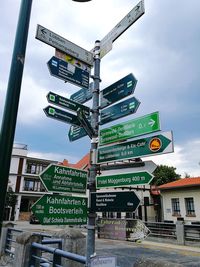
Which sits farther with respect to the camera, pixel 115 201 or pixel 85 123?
pixel 85 123

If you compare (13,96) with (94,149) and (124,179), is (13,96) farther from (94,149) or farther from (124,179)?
(124,179)

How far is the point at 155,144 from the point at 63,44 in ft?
7.18

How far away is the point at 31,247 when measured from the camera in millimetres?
5012

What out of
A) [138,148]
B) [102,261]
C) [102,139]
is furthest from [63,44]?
[102,261]

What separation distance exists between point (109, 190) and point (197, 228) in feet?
43.6

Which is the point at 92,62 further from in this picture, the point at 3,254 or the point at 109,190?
the point at 3,254

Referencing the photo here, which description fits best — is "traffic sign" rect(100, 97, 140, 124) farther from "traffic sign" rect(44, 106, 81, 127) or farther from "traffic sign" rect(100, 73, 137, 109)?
"traffic sign" rect(44, 106, 81, 127)

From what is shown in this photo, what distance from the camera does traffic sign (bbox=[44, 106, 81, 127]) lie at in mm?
3709

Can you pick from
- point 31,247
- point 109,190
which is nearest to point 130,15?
point 109,190

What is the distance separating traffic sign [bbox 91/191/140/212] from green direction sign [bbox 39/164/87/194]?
0.75 ft

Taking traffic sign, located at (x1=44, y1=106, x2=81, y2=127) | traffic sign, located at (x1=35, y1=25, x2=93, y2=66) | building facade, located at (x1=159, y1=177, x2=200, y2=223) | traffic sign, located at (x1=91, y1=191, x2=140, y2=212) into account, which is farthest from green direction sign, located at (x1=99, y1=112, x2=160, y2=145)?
building facade, located at (x1=159, y1=177, x2=200, y2=223)

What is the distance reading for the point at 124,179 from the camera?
319 cm

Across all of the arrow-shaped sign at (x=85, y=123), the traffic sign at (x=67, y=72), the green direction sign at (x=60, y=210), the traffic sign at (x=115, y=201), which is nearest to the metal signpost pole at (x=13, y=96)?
the green direction sign at (x=60, y=210)

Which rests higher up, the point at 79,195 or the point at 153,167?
the point at 153,167
